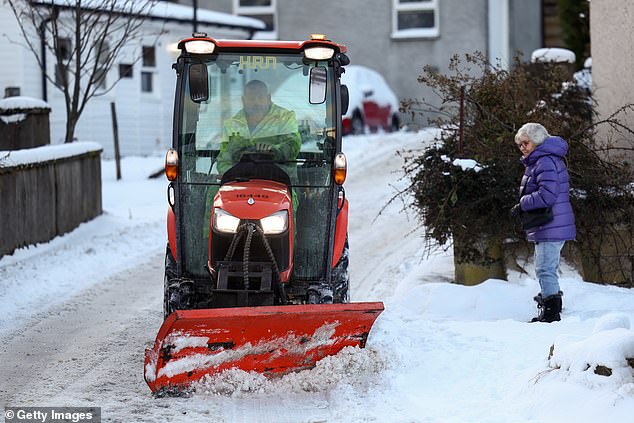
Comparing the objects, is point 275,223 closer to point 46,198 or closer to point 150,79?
point 46,198

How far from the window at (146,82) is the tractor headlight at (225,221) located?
18256 millimetres

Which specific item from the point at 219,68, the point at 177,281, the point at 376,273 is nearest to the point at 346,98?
the point at 219,68

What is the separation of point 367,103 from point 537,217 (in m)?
18.3

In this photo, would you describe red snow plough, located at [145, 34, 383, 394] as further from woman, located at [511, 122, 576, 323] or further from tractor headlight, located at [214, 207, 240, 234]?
woman, located at [511, 122, 576, 323]

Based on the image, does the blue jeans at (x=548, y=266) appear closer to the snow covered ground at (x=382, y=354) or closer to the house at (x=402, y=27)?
the snow covered ground at (x=382, y=354)

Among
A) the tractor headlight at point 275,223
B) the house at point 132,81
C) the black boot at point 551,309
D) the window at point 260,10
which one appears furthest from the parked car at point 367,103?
the tractor headlight at point 275,223

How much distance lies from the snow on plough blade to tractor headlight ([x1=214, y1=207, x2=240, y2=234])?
2.51 ft

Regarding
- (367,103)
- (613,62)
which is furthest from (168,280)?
(367,103)

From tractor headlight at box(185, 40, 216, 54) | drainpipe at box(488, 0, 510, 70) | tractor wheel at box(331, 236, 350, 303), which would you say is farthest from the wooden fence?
drainpipe at box(488, 0, 510, 70)

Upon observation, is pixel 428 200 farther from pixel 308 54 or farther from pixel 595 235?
pixel 308 54

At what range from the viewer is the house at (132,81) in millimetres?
21797

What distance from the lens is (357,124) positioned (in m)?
26.3

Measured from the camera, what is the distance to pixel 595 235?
954 centimetres

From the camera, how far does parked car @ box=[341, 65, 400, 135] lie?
84.6 ft
